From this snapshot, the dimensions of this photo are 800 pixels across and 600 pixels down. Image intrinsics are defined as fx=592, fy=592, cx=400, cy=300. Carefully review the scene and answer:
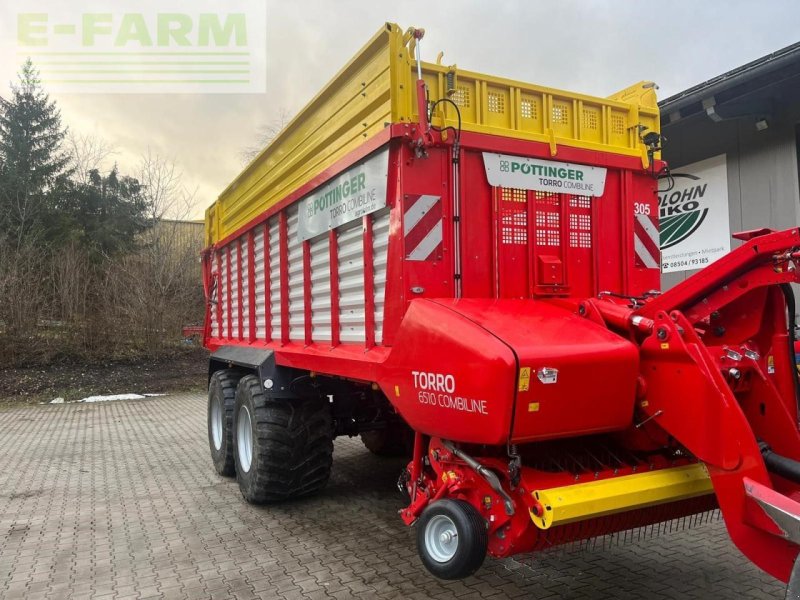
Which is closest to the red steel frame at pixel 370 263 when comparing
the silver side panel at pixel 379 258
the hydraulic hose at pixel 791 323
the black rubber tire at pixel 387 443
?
the silver side panel at pixel 379 258

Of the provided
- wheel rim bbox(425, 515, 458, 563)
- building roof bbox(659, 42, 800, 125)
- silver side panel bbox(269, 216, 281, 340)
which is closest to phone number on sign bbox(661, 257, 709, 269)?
building roof bbox(659, 42, 800, 125)

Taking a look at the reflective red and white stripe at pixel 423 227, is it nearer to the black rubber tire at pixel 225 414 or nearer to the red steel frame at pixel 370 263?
the red steel frame at pixel 370 263

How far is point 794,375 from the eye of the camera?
2.59m

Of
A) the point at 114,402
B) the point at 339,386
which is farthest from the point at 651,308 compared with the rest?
the point at 114,402

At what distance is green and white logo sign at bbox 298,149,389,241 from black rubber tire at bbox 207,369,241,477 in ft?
6.93

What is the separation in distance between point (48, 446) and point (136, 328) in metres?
7.95

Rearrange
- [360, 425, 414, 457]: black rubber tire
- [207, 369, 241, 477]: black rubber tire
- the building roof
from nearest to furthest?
[207, 369, 241, 477]: black rubber tire → the building roof → [360, 425, 414, 457]: black rubber tire

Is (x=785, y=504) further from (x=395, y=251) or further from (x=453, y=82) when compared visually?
(x=453, y=82)

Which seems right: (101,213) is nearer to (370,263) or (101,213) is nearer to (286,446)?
(286,446)

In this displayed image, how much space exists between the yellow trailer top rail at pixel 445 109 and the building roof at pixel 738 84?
109 inches

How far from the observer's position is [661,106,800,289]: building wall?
6.44 m

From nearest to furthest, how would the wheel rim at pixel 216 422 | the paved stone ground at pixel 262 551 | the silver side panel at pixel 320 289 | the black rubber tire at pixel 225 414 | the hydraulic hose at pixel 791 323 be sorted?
1. the hydraulic hose at pixel 791 323
2. the paved stone ground at pixel 262 551
3. the silver side panel at pixel 320 289
4. the black rubber tire at pixel 225 414
5. the wheel rim at pixel 216 422

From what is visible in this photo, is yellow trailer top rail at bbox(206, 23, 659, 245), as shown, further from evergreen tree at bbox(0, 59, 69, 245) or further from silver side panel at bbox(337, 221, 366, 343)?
evergreen tree at bbox(0, 59, 69, 245)

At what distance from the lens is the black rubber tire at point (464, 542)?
94.0 inches
